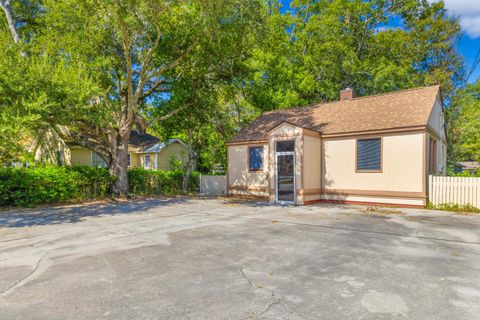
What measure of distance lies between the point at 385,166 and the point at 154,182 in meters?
13.7

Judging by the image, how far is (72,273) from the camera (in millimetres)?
4973

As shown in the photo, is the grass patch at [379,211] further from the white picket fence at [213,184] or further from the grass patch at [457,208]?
the white picket fence at [213,184]

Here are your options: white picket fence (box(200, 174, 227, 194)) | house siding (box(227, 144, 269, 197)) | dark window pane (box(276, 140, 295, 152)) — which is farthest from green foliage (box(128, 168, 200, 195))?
dark window pane (box(276, 140, 295, 152))

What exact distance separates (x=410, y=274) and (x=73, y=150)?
23.5m

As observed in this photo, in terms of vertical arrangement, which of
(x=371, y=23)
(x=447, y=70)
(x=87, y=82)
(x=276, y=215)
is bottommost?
(x=276, y=215)

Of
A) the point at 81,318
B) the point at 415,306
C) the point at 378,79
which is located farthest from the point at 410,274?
the point at 378,79

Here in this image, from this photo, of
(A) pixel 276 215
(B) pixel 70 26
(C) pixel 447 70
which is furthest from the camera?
(C) pixel 447 70

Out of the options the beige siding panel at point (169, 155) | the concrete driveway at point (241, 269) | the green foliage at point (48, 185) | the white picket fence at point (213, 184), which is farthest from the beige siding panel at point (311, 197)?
the beige siding panel at point (169, 155)

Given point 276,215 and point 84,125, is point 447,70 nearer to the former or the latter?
point 276,215

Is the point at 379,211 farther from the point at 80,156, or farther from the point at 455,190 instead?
the point at 80,156

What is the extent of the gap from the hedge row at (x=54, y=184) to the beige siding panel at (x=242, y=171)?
5859mm

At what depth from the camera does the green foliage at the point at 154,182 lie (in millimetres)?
18672

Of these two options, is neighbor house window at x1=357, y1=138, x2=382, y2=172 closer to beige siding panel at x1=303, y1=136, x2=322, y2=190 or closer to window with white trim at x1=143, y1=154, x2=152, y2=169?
beige siding panel at x1=303, y1=136, x2=322, y2=190

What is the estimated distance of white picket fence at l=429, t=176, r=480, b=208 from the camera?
37.8ft
